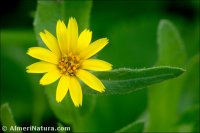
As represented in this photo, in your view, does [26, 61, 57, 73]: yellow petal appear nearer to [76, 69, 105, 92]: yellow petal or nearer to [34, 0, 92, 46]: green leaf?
[76, 69, 105, 92]: yellow petal

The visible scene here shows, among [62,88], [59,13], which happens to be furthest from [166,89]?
[62,88]

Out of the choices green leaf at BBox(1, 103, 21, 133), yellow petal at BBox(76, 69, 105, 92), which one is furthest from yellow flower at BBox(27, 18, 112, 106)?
green leaf at BBox(1, 103, 21, 133)

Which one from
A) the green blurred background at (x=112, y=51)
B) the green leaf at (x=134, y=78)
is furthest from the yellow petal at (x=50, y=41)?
the green blurred background at (x=112, y=51)

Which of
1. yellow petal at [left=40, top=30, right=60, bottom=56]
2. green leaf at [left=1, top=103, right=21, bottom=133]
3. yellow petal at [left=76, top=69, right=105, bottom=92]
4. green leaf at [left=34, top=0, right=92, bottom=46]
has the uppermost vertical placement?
green leaf at [left=34, top=0, right=92, bottom=46]

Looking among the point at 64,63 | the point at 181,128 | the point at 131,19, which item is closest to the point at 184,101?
the point at 181,128

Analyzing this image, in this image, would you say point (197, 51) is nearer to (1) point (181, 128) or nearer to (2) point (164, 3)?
(2) point (164, 3)

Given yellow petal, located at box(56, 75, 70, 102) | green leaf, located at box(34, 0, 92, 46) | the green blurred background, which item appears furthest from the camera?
the green blurred background
